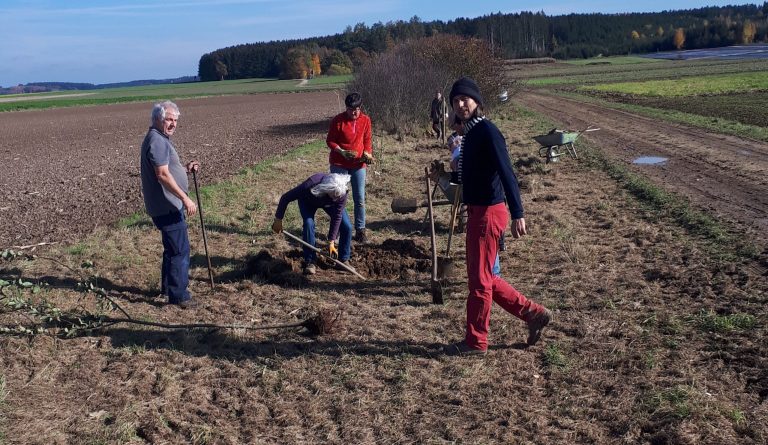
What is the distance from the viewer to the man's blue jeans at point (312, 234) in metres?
6.92

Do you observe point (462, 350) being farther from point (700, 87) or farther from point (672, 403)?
point (700, 87)

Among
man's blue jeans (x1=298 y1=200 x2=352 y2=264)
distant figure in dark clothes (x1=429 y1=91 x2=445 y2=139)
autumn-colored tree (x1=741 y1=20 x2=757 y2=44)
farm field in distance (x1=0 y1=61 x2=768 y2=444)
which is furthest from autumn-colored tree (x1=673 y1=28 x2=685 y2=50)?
man's blue jeans (x1=298 y1=200 x2=352 y2=264)

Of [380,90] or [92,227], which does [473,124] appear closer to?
[92,227]

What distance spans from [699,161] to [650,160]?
0.98 meters

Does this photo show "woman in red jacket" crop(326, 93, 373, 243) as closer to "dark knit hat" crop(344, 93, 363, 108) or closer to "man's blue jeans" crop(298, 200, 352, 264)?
"dark knit hat" crop(344, 93, 363, 108)

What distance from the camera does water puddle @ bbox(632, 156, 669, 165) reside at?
13.6 metres

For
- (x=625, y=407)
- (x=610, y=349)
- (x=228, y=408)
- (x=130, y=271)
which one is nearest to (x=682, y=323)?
(x=610, y=349)

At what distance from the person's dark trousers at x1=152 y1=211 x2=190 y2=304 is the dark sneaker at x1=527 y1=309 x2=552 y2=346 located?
316 cm

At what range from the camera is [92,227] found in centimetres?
977

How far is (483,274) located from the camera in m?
4.71

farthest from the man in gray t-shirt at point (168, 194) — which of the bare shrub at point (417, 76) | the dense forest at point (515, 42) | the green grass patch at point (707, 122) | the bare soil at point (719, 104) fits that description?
the dense forest at point (515, 42)

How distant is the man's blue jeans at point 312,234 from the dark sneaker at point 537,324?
2644 mm

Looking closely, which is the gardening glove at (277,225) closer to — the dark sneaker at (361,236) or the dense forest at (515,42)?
the dark sneaker at (361,236)

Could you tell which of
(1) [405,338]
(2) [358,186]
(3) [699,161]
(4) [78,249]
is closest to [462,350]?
(1) [405,338]
